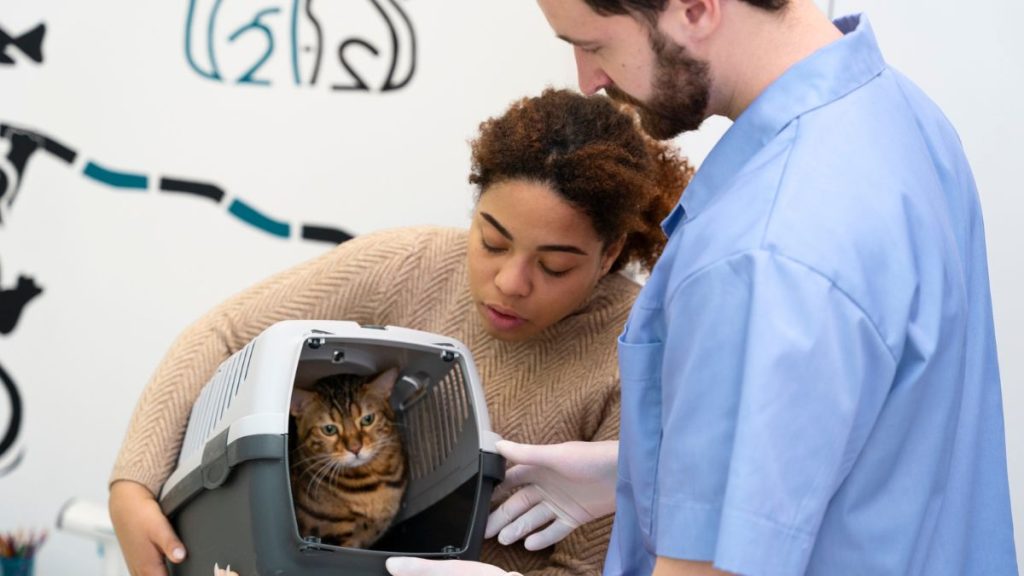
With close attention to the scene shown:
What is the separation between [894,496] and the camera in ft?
2.67

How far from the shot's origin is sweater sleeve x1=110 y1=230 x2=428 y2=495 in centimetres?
142

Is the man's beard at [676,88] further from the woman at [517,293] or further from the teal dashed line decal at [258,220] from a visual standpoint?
the teal dashed line decal at [258,220]

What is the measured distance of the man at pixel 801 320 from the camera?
0.74 metres

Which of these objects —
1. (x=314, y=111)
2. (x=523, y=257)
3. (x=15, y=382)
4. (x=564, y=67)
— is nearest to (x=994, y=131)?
(x=564, y=67)

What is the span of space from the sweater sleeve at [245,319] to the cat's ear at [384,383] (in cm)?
8

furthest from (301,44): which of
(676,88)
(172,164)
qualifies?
(676,88)

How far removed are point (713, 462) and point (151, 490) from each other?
87cm

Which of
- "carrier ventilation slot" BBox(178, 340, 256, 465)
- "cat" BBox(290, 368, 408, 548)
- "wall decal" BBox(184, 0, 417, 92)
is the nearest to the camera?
"carrier ventilation slot" BBox(178, 340, 256, 465)

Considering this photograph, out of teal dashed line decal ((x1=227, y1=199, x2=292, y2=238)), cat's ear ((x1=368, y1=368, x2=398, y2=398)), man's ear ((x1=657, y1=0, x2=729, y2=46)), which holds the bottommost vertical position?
cat's ear ((x1=368, y1=368, x2=398, y2=398))

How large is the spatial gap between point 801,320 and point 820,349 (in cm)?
2

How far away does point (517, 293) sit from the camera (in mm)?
1326

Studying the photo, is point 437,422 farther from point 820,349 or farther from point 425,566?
point 820,349

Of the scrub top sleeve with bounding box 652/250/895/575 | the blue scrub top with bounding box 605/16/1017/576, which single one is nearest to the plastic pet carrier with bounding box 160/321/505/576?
the blue scrub top with bounding box 605/16/1017/576

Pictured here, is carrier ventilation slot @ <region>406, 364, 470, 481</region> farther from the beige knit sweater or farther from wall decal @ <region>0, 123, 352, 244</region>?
wall decal @ <region>0, 123, 352, 244</region>
